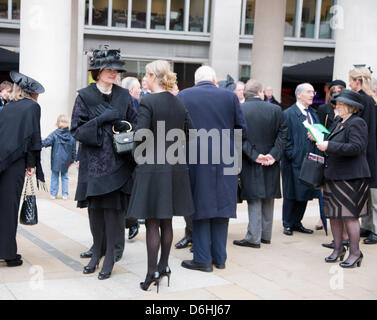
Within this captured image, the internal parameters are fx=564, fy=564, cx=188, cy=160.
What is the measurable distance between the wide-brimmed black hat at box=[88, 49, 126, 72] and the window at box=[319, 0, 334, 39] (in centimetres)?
2180

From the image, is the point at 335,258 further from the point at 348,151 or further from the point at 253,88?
the point at 253,88

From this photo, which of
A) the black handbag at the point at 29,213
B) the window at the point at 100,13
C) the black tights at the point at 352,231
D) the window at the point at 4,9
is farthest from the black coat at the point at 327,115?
the window at the point at 4,9

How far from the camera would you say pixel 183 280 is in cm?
548

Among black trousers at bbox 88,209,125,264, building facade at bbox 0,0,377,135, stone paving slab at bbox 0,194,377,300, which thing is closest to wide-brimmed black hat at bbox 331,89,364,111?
stone paving slab at bbox 0,194,377,300

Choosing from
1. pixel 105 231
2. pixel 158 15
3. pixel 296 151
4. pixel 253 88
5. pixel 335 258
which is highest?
pixel 158 15

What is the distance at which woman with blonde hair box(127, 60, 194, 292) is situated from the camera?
495cm

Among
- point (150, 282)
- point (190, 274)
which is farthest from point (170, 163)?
point (190, 274)

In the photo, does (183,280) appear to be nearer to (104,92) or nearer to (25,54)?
(104,92)

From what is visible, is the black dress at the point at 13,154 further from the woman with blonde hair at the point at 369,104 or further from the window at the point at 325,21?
the window at the point at 325,21

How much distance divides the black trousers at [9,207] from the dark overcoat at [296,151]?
3.73 metres

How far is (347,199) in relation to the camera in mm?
6113

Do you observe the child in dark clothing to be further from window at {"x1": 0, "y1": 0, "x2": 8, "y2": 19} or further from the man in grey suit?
window at {"x1": 0, "y1": 0, "x2": 8, "y2": 19}

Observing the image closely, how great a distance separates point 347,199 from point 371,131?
1.27 meters
